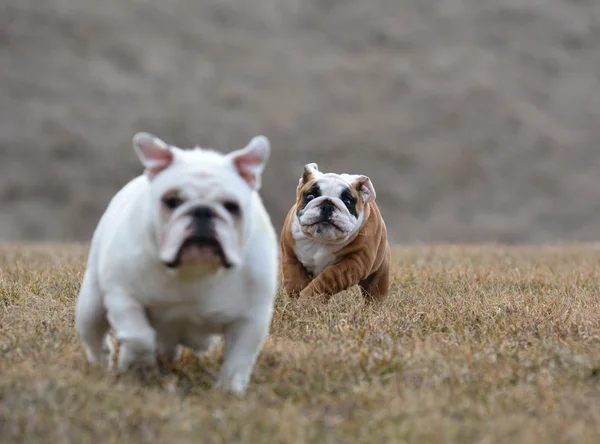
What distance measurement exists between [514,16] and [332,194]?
3007 cm

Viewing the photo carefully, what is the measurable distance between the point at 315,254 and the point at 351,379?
269 cm

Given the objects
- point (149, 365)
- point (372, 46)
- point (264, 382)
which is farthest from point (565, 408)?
point (372, 46)

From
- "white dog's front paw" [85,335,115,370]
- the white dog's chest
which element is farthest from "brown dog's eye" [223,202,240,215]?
the white dog's chest

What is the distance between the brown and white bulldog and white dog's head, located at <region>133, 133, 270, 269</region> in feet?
8.81

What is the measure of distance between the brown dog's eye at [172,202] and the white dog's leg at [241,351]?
2.19 feet

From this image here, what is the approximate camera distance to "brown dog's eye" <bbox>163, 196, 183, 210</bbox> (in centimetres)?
405

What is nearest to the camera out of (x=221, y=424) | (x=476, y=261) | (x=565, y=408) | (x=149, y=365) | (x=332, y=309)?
(x=221, y=424)

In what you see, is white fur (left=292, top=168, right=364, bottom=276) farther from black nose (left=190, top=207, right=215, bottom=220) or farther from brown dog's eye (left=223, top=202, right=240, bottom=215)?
black nose (left=190, top=207, right=215, bottom=220)

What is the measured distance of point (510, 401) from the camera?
4.26 m

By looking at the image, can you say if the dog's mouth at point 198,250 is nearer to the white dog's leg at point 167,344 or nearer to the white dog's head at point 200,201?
the white dog's head at point 200,201

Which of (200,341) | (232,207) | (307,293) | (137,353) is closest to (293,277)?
(307,293)

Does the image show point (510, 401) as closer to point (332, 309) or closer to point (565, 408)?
point (565, 408)

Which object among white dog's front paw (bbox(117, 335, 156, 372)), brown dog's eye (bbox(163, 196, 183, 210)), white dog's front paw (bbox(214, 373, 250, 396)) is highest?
brown dog's eye (bbox(163, 196, 183, 210))

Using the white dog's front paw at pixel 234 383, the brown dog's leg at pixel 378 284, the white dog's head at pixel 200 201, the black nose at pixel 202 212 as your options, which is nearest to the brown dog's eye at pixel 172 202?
the white dog's head at pixel 200 201
